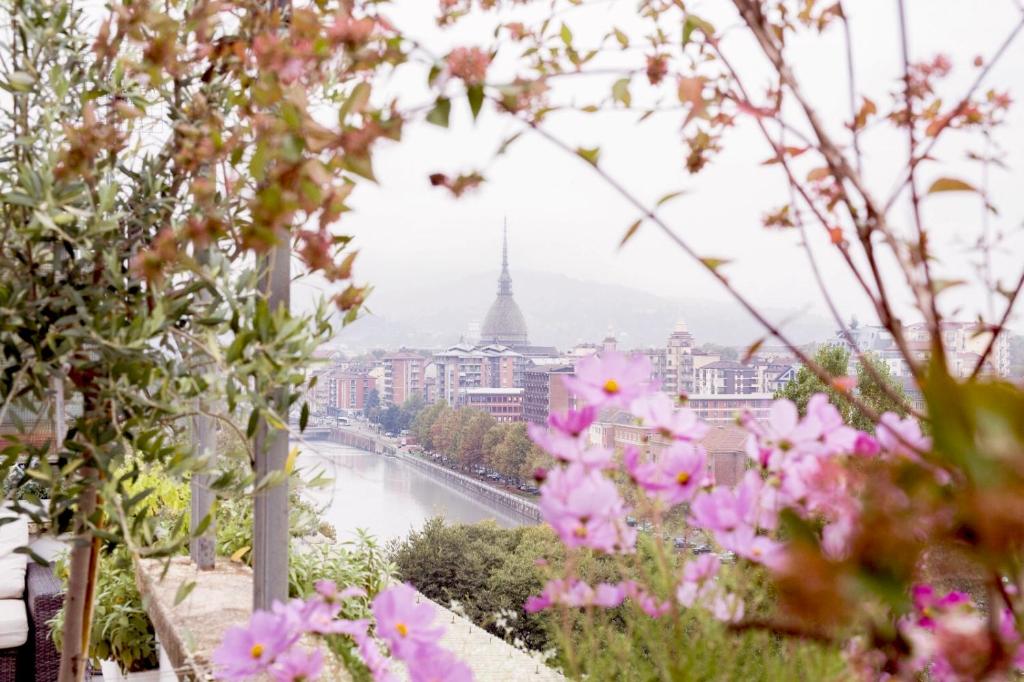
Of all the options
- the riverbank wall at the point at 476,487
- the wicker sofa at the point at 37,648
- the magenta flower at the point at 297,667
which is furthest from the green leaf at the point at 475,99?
the riverbank wall at the point at 476,487

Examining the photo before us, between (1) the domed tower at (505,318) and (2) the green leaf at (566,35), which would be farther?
(1) the domed tower at (505,318)

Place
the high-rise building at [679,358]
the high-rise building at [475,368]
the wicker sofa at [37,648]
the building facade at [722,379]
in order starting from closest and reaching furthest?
the wicker sofa at [37,648]
the building facade at [722,379]
the high-rise building at [679,358]
the high-rise building at [475,368]

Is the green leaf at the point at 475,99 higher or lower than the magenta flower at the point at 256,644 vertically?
higher

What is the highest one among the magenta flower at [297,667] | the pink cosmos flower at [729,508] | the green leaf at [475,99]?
the green leaf at [475,99]

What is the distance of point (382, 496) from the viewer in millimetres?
4570

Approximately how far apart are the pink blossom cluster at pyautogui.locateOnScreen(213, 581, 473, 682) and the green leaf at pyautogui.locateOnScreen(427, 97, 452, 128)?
0.30m

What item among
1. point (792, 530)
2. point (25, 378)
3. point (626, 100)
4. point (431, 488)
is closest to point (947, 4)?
point (626, 100)

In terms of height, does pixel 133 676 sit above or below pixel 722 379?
below

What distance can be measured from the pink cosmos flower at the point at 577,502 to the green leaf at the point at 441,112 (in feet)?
0.75

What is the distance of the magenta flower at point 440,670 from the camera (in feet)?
1.90

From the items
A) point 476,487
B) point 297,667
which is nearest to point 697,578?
point 297,667

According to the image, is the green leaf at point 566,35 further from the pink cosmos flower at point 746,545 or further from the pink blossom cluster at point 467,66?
the pink cosmos flower at point 746,545

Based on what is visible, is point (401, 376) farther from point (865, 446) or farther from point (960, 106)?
point (865, 446)

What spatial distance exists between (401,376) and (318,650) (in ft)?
15.1
